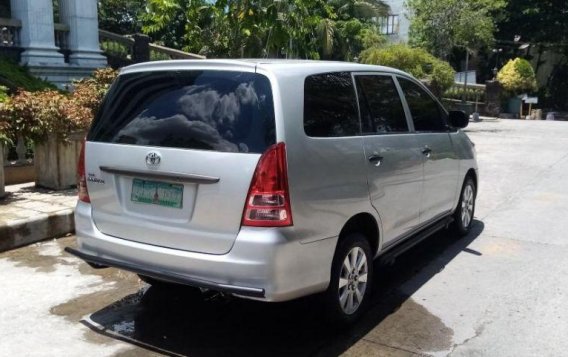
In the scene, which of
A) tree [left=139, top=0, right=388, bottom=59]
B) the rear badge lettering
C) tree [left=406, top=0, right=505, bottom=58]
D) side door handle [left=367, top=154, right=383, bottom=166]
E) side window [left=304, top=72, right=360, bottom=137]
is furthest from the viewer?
tree [left=406, top=0, right=505, bottom=58]

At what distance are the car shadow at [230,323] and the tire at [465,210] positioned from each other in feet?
4.81

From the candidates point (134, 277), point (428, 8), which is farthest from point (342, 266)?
point (428, 8)

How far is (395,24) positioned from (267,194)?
3902cm

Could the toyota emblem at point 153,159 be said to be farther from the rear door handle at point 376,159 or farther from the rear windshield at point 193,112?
the rear door handle at point 376,159

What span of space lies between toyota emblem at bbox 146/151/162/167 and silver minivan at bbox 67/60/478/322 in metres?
0.01

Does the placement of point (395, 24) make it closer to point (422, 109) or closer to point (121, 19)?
point (121, 19)

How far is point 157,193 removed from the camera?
3.69 metres

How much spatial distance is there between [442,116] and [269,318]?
2844 mm

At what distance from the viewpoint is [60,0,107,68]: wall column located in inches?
548

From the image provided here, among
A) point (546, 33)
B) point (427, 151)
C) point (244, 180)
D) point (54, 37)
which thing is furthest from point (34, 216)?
point (546, 33)

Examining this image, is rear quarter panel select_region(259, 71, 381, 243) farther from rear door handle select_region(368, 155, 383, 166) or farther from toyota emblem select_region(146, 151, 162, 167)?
toyota emblem select_region(146, 151, 162, 167)

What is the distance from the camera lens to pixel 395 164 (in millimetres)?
4574

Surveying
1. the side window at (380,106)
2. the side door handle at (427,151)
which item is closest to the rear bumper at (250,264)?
the side window at (380,106)

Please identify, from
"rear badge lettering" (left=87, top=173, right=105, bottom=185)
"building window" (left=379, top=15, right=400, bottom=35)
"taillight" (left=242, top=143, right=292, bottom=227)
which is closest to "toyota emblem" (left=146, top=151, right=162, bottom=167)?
"rear badge lettering" (left=87, top=173, right=105, bottom=185)
